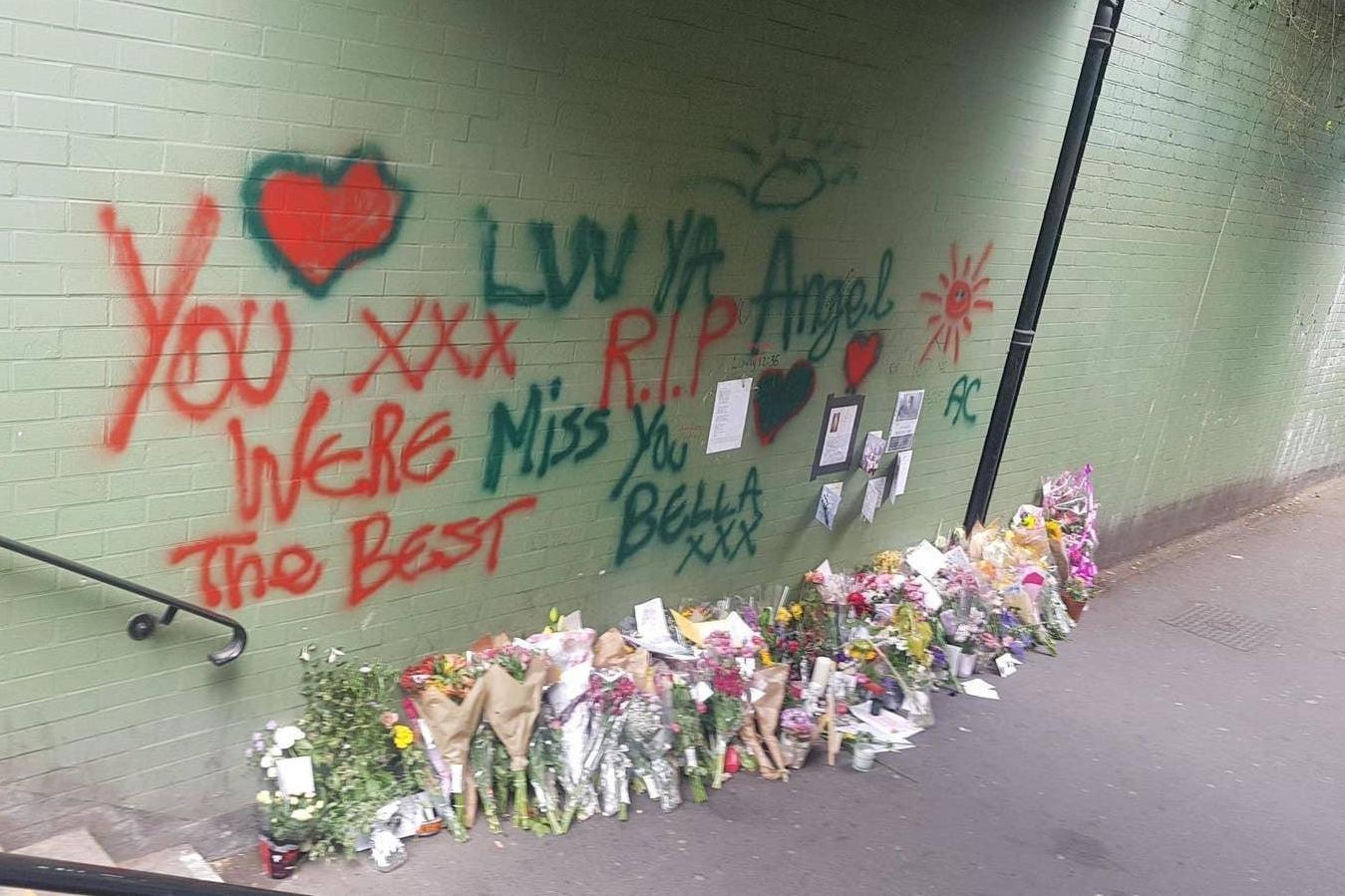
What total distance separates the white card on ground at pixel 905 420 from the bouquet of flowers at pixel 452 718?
3289 millimetres

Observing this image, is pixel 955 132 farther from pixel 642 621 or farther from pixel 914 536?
pixel 642 621

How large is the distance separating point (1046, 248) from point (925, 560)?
7.11 ft

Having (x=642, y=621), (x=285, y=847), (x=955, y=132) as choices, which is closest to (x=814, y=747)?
(x=642, y=621)

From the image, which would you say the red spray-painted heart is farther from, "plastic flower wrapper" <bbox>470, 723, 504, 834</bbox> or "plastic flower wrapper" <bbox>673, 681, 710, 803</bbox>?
"plastic flower wrapper" <bbox>673, 681, 710, 803</bbox>

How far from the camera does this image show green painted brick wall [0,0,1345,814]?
3.19 m

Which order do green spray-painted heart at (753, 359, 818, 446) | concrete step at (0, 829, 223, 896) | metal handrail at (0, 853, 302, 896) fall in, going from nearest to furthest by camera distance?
1. metal handrail at (0, 853, 302, 896)
2. concrete step at (0, 829, 223, 896)
3. green spray-painted heart at (753, 359, 818, 446)

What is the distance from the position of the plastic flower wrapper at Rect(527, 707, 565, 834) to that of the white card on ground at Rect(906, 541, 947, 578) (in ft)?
10.9

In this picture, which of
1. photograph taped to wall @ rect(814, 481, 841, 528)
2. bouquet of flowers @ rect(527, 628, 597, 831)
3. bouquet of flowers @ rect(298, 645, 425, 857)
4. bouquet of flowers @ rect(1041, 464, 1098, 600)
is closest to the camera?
bouquet of flowers @ rect(298, 645, 425, 857)

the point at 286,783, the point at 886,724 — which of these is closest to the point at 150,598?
the point at 286,783

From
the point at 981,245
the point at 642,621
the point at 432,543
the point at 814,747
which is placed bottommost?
the point at 814,747

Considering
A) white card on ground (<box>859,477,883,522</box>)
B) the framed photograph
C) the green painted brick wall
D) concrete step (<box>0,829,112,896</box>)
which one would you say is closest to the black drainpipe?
Answer: the green painted brick wall

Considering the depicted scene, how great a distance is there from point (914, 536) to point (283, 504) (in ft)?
15.2

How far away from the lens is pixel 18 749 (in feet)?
→ 11.2

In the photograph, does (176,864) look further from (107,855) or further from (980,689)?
(980,689)
